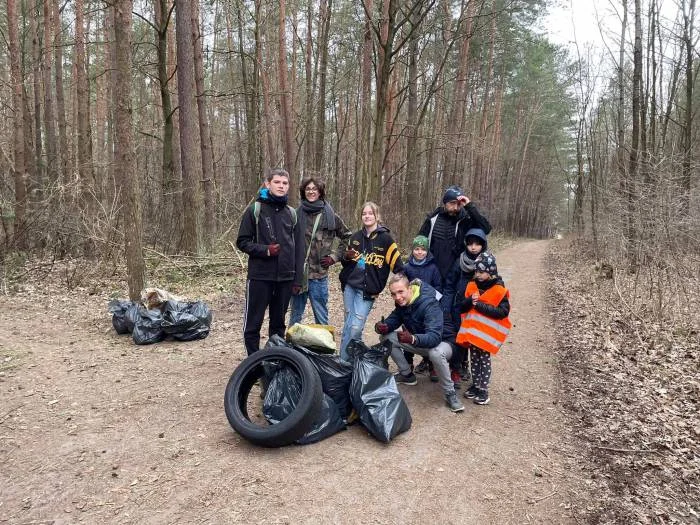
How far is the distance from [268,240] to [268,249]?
15 centimetres

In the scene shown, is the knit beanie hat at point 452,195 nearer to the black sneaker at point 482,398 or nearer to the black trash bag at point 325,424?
the black sneaker at point 482,398

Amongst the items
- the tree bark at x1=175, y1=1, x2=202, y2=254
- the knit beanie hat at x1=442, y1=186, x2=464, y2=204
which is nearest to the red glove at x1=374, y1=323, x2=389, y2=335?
the knit beanie hat at x1=442, y1=186, x2=464, y2=204

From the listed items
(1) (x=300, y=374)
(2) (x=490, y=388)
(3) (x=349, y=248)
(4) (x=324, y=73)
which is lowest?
Result: (2) (x=490, y=388)

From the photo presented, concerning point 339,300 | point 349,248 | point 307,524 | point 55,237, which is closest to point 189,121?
point 55,237

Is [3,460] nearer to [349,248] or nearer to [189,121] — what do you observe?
[349,248]

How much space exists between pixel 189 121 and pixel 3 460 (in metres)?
7.97

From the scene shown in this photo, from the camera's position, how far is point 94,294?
7.88 meters

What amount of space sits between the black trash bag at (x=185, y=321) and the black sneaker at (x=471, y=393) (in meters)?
3.51

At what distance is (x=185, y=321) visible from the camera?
5945 mm

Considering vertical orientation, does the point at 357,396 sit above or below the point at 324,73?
below

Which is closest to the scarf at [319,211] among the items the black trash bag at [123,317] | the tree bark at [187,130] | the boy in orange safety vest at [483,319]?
the boy in orange safety vest at [483,319]

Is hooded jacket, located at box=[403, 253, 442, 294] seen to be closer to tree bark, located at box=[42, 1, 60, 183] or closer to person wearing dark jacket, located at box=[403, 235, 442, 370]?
person wearing dark jacket, located at box=[403, 235, 442, 370]

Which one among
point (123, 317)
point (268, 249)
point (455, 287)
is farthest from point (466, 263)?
point (123, 317)

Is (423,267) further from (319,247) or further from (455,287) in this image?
(319,247)
